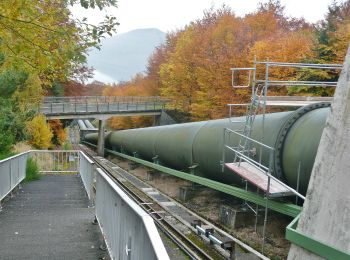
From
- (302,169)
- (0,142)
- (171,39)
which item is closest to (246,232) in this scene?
(302,169)

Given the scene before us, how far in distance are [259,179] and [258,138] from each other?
144 centimetres

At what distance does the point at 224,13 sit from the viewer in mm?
42312

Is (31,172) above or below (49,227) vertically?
below

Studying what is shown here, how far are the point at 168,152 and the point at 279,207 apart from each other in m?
9.32

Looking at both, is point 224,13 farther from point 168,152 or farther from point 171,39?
point 168,152

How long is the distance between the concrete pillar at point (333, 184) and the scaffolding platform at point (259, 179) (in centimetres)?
418

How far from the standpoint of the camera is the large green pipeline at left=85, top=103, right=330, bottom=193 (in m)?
7.77

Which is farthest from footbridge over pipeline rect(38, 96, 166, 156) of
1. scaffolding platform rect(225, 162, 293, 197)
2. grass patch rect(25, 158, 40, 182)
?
scaffolding platform rect(225, 162, 293, 197)

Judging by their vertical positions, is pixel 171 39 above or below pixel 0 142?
above

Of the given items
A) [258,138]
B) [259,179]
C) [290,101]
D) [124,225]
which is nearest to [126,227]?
[124,225]

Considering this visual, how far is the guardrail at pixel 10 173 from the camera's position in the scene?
1020 centimetres

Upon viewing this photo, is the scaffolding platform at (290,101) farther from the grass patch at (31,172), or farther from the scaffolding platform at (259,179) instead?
the grass patch at (31,172)

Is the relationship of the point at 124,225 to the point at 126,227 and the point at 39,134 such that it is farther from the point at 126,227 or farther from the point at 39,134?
the point at 39,134

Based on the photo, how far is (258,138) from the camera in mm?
9547
